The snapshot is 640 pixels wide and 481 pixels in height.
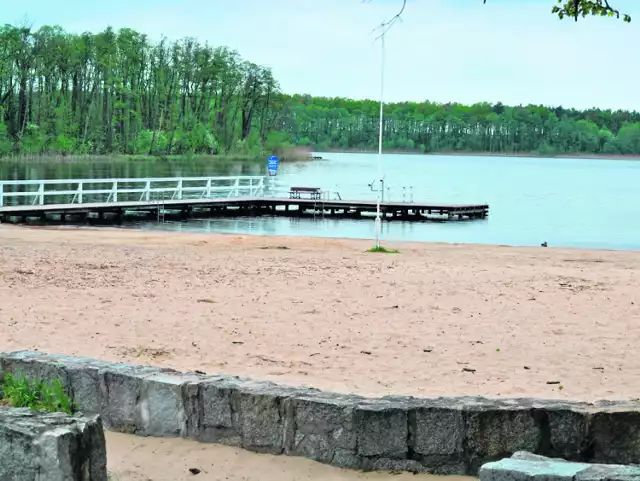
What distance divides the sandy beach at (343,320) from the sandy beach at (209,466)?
242 cm

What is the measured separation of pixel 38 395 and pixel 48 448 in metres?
1.82

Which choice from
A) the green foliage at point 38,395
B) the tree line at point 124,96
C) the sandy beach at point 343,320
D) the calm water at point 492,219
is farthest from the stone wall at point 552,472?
the tree line at point 124,96

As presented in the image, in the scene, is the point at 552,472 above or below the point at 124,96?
below

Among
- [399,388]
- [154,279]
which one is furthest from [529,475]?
[154,279]

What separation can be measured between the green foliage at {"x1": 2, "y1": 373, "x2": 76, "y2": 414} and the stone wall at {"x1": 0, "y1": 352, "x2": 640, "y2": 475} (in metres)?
0.81

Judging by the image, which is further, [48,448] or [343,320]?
[343,320]

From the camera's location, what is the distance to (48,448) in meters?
4.86

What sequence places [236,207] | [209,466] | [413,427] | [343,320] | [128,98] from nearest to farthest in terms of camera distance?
1. [413,427]
2. [209,466]
3. [343,320]
4. [236,207]
5. [128,98]

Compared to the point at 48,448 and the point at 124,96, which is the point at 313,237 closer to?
the point at 48,448

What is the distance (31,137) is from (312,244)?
266ft

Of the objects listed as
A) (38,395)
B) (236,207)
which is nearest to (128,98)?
(236,207)

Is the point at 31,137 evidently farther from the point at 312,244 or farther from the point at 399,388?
the point at 399,388

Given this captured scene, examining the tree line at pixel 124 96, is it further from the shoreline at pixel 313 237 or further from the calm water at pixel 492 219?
the shoreline at pixel 313 237

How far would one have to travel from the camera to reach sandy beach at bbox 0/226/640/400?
377 inches
